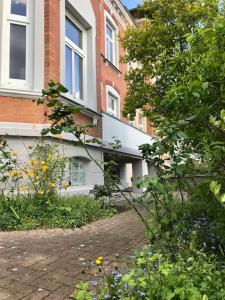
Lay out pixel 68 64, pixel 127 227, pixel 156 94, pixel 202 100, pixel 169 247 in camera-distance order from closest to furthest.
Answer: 1. pixel 169 247
2. pixel 202 100
3. pixel 127 227
4. pixel 156 94
5. pixel 68 64

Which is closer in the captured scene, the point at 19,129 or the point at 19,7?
the point at 19,129

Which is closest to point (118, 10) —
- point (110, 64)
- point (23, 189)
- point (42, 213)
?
point (110, 64)

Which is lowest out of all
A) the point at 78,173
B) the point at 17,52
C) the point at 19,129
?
the point at 78,173

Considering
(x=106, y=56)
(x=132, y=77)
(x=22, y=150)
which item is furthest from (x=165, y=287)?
(x=106, y=56)

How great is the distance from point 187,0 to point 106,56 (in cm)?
598

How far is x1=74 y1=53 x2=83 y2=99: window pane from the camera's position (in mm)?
10531

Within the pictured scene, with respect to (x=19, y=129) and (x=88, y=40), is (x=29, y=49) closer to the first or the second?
(x=19, y=129)

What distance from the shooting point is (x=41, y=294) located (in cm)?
321

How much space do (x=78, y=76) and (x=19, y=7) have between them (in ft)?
8.81

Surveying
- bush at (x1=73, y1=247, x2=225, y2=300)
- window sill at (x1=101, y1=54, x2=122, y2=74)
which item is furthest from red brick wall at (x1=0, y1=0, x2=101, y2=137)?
bush at (x1=73, y1=247, x2=225, y2=300)

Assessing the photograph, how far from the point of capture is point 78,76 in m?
10.8

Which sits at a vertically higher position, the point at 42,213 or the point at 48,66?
the point at 48,66

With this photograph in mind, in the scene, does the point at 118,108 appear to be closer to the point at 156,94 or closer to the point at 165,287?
the point at 156,94

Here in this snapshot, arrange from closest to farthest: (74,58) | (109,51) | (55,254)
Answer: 1. (55,254)
2. (74,58)
3. (109,51)
